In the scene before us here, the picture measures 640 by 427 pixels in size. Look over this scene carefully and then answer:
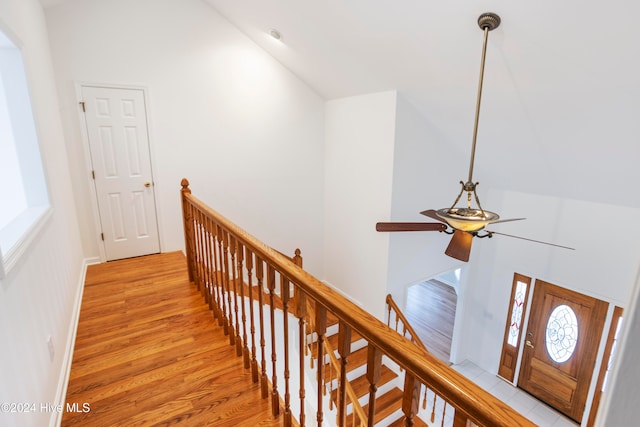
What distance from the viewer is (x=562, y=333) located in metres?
4.69

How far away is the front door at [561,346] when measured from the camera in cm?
433

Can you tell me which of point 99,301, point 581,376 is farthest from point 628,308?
point 581,376

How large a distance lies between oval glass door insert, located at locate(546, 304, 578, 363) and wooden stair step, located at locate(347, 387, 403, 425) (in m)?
2.42

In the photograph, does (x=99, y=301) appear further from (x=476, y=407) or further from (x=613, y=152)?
(x=613, y=152)

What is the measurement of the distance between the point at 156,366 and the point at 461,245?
2486 millimetres

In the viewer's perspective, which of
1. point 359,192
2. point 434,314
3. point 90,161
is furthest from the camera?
point 434,314

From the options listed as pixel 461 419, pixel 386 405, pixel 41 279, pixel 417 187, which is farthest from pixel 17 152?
pixel 386 405

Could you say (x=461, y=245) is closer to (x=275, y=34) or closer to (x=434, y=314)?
(x=275, y=34)

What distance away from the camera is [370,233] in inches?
185

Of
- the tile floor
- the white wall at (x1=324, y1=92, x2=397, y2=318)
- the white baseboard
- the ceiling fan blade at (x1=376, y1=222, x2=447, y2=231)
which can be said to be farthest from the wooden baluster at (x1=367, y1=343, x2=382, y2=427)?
the tile floor

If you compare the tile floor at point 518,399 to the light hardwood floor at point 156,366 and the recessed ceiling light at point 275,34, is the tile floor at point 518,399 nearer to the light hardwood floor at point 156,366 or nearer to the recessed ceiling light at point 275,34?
the light hardwood floor at point 156,366

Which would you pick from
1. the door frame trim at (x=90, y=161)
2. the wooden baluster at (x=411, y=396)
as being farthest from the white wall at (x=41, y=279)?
the wooden baluster at (x=411, y=396)

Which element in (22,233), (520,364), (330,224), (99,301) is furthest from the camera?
(330,224)

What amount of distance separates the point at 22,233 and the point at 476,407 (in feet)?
6.90
